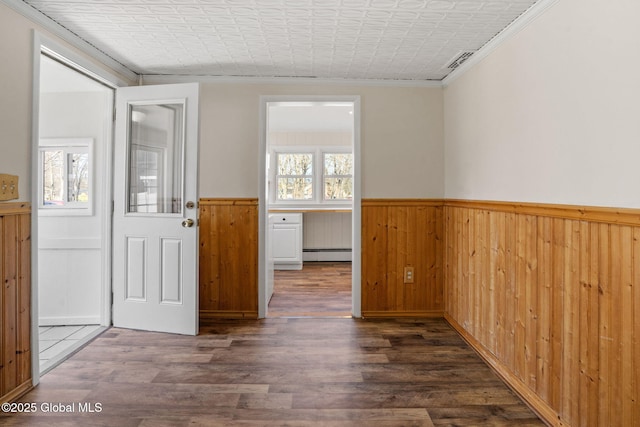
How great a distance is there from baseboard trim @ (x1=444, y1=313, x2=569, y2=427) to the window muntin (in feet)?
12.7

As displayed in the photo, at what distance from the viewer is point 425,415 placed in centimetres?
200

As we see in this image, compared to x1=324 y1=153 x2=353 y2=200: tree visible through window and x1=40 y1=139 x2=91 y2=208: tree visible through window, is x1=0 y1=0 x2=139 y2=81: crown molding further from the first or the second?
x1=324 y1=153 x2=353 y2=200: tree visible through window

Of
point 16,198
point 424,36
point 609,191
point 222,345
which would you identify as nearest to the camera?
point 609,191

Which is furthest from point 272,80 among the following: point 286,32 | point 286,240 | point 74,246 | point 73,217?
point 286,240

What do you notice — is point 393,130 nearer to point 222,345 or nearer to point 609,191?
point 609,191

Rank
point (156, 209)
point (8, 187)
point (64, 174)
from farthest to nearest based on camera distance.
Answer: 1. point (64, 174)
2. point (156, 209)
3. point (8, 187)

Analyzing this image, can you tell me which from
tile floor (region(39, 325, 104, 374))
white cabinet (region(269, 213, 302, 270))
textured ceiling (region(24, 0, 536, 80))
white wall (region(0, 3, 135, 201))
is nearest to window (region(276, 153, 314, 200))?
white cabinet (region(269, 213, 302, 270))

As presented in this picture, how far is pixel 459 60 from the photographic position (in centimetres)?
307

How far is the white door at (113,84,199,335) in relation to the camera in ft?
9.99

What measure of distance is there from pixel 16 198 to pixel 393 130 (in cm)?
294

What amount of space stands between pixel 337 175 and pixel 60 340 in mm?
4626

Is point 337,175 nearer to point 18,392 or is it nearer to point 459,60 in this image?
point 459,60

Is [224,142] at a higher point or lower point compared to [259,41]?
lower

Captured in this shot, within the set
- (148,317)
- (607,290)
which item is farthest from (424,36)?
(148,317)
